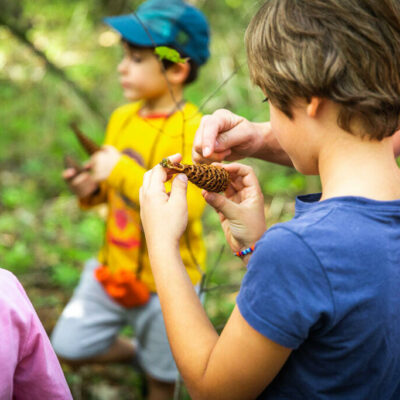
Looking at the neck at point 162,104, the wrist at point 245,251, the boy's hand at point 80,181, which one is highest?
the wrist at point 245,251

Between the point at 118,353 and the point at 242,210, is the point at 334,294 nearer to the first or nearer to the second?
the point at 242,210

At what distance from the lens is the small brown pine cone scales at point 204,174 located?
1168mm

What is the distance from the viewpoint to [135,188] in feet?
6.88

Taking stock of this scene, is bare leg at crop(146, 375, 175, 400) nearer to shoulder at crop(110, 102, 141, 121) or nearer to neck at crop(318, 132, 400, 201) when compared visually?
shoulder at crop(110, 102, 141, 121)

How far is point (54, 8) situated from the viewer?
4.49 m

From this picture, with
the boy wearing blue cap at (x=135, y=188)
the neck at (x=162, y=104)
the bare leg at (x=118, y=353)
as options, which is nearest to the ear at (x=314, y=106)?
the boy wearing blue cap at (x=135, y=188)

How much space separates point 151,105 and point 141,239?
71cm

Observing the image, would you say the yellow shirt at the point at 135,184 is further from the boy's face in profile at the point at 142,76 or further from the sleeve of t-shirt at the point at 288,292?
the sleeve of t-shirt at the point at 288,292

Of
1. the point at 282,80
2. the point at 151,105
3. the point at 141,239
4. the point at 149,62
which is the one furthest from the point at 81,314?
the point at 282,80

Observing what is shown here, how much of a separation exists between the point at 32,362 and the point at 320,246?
2.30 ft

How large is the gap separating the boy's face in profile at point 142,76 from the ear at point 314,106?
1361 mm

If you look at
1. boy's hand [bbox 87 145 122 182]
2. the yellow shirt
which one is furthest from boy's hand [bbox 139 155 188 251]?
boy's hand [bbox 87 145 122 182]

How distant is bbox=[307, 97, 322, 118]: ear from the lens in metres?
1.02

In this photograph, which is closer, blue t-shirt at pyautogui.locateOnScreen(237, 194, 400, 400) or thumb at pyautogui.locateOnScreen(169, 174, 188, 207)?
blue t-shirt at pyautogui.locateOnScreen(237, 194, 400, 400)
